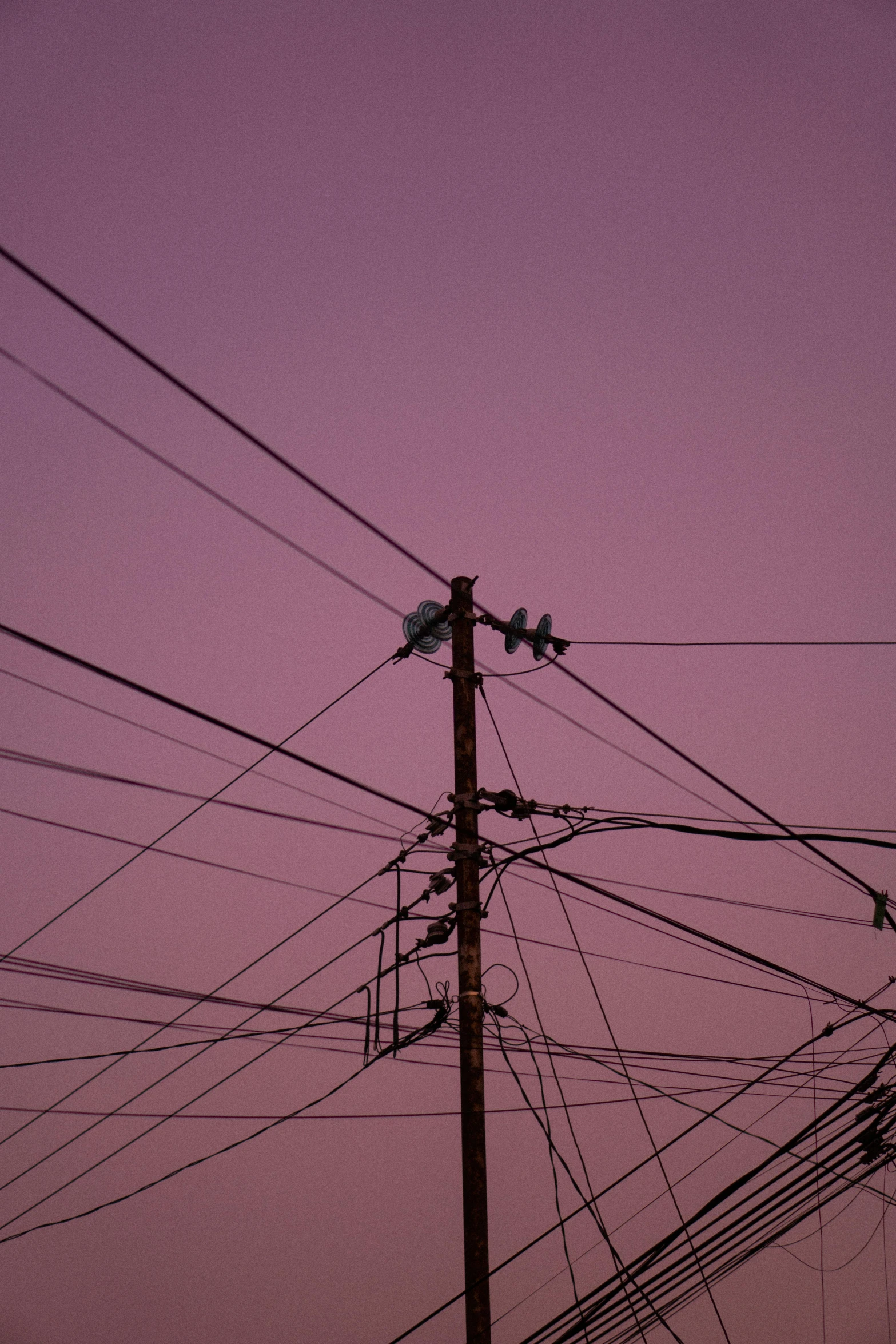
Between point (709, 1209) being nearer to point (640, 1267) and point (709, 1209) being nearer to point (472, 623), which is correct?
point (640, 1267)

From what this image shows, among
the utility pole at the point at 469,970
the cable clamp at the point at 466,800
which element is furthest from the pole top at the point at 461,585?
the cable clamp at the point at 466,800

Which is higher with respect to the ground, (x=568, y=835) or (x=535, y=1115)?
(x=568, y=835)

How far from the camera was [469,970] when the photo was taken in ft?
29.8

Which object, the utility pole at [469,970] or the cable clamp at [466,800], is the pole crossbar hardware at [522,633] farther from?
the cable clamp at [466,800]

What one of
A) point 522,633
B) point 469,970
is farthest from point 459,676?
point 469,970

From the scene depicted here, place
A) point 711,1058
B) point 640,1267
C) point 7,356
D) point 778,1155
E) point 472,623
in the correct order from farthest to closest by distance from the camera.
A: point 711,1058 < point 472,623 < point 640,1267 < point 778,1155 < point 7,356

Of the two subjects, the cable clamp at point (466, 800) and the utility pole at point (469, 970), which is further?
the cable clamp at point (466, 800)

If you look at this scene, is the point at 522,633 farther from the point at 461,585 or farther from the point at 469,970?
the point at 469,970

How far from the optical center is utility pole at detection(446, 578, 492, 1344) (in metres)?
8.27

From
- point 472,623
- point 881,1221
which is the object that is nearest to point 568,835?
point 472,623

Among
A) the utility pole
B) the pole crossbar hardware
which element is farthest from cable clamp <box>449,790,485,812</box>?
the pole crossbar hardware

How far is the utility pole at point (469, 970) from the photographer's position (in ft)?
27.1

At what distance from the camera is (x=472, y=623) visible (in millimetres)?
10125

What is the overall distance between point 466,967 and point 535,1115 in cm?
210
